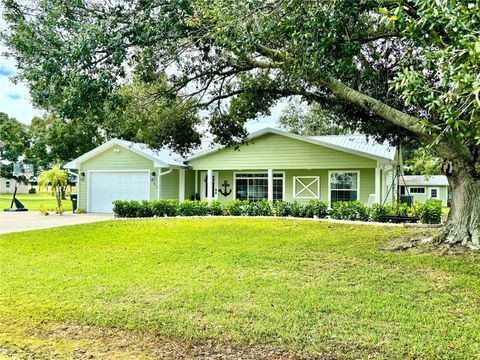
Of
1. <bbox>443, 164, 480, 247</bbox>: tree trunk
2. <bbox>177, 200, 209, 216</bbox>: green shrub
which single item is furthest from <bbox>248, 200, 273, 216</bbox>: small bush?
<bbox>443, 164, 480, 247</bbox>: tree trunk

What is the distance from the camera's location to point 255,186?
66.5ft

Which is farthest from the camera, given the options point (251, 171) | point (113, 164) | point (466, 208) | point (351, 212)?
point (113, 164)

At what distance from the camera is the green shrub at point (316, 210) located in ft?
47.2

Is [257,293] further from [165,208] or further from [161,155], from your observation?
[161,155]

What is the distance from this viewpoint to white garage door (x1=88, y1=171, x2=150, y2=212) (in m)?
20.0

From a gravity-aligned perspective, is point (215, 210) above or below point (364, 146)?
below

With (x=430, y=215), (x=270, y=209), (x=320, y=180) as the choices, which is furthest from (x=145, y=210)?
(x=430, y=215)

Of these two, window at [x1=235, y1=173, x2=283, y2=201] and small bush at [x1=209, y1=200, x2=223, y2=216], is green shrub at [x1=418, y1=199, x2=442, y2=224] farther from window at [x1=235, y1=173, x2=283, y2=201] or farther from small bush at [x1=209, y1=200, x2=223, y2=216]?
window at [x1=235, y1=173, x2=283, y2=201]

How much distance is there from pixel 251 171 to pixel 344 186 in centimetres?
463

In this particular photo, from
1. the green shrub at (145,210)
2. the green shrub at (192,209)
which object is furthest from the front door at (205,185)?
the green shrub at (145,210)

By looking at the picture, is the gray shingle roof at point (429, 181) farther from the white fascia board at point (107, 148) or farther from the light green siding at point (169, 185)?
the white fascia board at point (107, 148)

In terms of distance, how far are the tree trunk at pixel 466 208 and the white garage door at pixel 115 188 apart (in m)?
14.4

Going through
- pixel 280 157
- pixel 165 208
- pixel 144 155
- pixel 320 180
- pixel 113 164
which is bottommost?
pixel 165 208

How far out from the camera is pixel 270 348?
3963 millimetres
